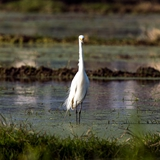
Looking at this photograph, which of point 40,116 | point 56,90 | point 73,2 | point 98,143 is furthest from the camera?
point 73,2

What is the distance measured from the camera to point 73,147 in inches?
273

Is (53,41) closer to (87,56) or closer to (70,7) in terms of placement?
(87,56)

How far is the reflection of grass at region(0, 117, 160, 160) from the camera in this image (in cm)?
686

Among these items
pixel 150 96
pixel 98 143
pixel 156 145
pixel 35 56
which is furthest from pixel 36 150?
pixel 35 56

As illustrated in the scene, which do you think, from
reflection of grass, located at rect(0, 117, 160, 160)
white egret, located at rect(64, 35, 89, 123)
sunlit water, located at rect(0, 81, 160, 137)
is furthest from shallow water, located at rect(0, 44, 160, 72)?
reflection of grass, located at rect(0, 117, 160, 160)

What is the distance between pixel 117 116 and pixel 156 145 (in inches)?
97.4

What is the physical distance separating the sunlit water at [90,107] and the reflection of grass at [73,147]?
34cm

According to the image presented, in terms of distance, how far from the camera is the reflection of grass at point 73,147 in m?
6.86

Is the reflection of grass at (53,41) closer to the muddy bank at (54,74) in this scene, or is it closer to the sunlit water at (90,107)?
the muddy bank at (54,74)

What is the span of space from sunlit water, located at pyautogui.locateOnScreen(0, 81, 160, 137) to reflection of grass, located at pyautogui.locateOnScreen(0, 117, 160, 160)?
1.12 ft

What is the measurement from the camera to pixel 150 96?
38.3ft

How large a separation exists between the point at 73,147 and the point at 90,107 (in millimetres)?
3532

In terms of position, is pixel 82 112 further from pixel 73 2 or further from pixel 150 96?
pixel 73 2

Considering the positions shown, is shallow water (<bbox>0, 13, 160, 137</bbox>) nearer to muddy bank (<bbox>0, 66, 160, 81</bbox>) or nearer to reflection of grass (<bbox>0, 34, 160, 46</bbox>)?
muddy bank (<bbox>0, 66, 160, 81</bbox>)
